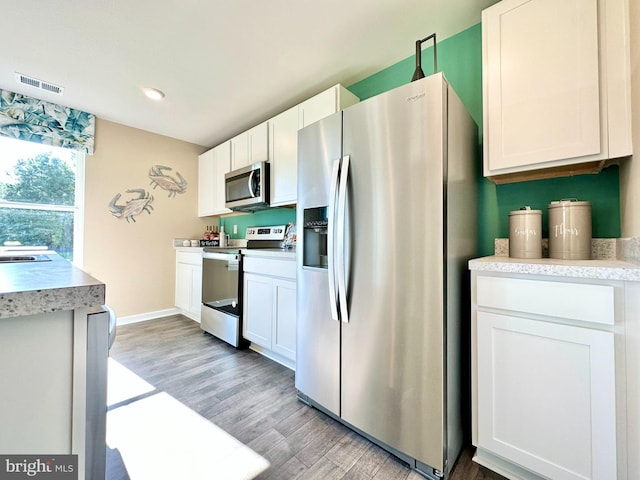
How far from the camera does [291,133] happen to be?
247 centimetres

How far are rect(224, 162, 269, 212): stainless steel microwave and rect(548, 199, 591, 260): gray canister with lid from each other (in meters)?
2.23

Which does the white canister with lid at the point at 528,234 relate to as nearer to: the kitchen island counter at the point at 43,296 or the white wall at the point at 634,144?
the white wall at the point at 634,144

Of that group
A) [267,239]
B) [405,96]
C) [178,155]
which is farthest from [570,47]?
[178,155]

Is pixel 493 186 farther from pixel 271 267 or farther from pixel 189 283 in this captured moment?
pixel 189 283

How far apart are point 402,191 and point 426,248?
28cm

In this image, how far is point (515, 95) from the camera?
1.34m

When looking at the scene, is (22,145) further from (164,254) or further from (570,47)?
(570,47)

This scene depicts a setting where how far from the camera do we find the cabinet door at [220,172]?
3332mm

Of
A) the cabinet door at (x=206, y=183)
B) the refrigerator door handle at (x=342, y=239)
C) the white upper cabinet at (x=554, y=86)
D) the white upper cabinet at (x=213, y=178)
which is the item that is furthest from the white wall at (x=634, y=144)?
the cabinet door at (x=206, y=183)

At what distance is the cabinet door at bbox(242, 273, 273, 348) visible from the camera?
228 cm

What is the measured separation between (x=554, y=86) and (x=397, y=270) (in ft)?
3.62

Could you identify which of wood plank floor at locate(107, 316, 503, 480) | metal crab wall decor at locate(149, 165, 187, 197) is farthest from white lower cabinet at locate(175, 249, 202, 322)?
metal crab wall decor at locate(149, 165, 187, 197)

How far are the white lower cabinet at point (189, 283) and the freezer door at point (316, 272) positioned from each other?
1.86 m

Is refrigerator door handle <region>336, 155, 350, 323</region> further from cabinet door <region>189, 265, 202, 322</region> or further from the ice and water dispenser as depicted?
cabinet door <region>189, 265, 202, 322</region>
